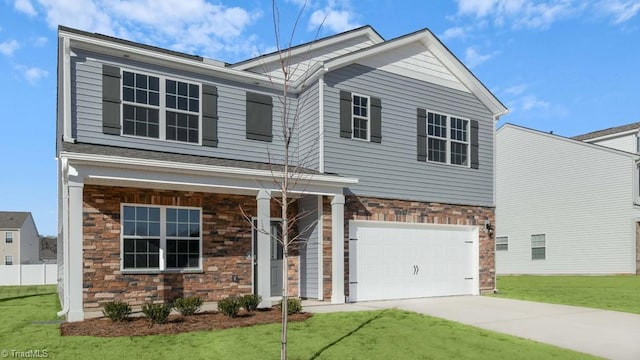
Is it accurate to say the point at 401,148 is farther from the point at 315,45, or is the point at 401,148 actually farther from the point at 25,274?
A: the point at 25,274

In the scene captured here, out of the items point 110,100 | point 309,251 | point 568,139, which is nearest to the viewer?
point 110,100

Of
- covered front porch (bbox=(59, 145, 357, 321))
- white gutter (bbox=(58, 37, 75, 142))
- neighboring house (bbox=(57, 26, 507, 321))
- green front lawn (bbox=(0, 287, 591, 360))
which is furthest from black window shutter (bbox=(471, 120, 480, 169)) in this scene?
white gutter (bbox=(58, 37, 75, 142))

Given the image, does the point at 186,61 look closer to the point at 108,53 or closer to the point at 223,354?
the point at 108,53

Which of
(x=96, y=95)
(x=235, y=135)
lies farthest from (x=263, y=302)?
(x=96, y=95)

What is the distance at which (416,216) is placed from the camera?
14.1 metres

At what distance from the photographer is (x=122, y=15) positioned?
10.6 meters

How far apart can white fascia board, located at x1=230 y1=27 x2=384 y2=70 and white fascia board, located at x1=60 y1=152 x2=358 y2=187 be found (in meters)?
3.36

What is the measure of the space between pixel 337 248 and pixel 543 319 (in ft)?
15.7

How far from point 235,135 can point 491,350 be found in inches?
322

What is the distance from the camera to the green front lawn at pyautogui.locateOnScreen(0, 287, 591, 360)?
22.3 feet

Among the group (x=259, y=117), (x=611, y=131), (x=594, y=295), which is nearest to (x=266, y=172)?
(x=259, y=117)

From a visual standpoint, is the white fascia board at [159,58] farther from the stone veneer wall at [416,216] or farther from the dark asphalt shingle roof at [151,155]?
the stone veneer wall at [416,216]

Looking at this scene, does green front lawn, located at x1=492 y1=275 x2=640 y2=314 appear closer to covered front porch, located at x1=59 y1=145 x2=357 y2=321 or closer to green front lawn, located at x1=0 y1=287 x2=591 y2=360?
green front lawn, located at x1=0 y1=287 x2=591 y2=360

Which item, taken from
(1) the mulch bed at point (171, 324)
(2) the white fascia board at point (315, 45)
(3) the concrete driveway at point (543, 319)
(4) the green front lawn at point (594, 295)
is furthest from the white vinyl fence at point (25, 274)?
(4) the green front lawn at point (594, 295)
